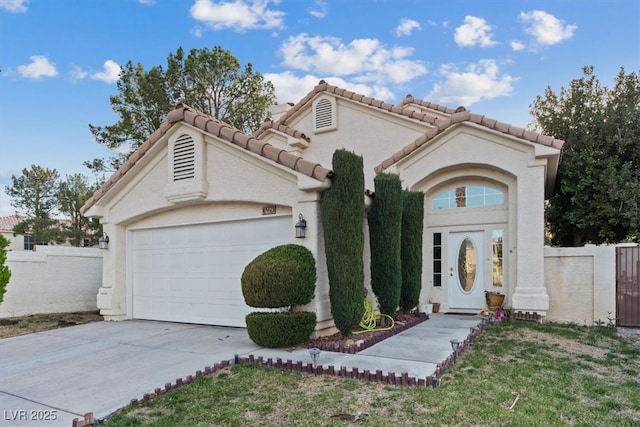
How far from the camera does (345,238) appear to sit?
7.54 metres

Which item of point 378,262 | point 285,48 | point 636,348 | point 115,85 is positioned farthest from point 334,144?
point 115,85

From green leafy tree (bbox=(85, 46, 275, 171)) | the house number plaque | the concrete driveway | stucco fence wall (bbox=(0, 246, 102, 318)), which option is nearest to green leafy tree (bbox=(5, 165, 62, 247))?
green leafy tree (bbox=(85, 46, 275, 171))

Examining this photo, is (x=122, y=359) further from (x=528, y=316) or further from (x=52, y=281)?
(x=528, y=316)

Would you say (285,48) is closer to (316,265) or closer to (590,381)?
(316,265)

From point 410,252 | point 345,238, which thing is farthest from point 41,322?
point 410,252

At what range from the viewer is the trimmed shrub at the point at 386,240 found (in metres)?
8.76

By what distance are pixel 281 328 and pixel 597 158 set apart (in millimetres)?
11161

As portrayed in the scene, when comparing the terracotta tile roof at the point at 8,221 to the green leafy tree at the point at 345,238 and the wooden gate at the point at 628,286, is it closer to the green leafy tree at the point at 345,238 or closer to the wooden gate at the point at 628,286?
the green leafy tree at the point at 345,238

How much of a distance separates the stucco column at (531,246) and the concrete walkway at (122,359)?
1361 millimetres

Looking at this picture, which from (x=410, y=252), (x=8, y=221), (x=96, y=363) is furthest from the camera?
(x=8, y=221)

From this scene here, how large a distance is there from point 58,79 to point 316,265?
1408 cm

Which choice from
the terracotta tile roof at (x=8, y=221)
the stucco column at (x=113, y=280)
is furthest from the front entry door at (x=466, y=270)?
the terracotta tile roof at (x=8, y=221)

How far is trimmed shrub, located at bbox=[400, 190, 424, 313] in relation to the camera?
10016 mm

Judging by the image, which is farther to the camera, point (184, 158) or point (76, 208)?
point (76, 208)
